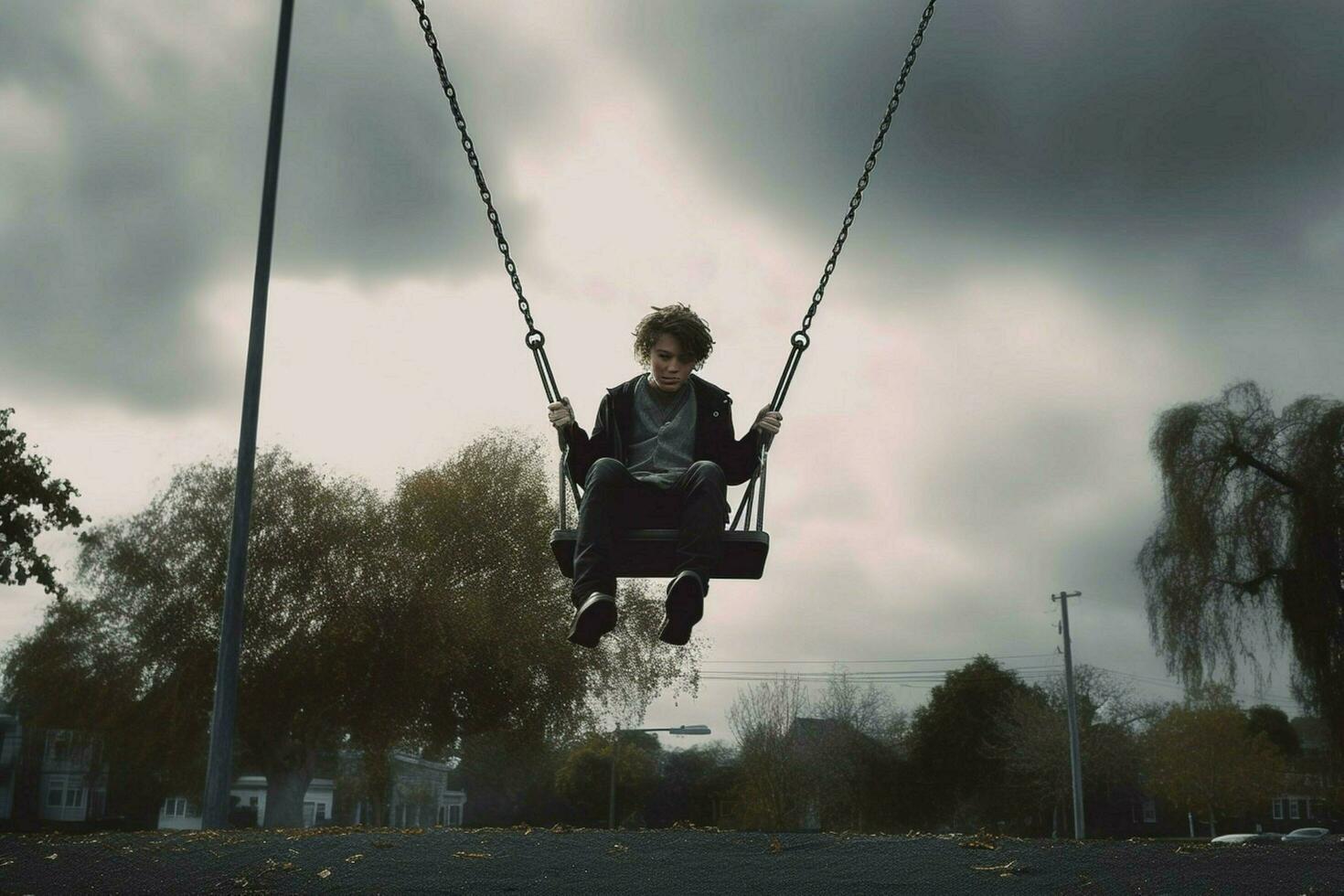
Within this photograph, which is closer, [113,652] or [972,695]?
[113,652]

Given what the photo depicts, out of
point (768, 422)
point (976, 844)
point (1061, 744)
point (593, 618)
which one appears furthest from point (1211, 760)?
point (593, 618)

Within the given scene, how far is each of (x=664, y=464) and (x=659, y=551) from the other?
0.51 metres

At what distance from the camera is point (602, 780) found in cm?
4641

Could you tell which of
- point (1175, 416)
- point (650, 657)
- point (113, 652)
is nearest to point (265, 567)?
point (113, 652)

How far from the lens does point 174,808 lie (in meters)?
70.9

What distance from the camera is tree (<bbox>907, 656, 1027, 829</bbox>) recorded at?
42031mm

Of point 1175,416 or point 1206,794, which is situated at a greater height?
point 1175,416

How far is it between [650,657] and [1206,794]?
27.9m

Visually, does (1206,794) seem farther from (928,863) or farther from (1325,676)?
(928,863)

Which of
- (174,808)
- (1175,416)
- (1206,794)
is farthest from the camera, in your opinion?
(174,808)

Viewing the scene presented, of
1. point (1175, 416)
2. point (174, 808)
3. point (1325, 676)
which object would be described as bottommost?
point (174, 808)

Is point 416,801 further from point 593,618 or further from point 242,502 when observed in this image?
point 593,618

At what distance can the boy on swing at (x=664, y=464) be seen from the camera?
17.1 ft

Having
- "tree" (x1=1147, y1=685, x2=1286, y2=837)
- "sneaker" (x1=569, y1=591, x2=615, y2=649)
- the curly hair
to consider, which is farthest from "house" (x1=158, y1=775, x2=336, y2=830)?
"sneaker" (x1=569, y1=591, x2=615, y2=649)
